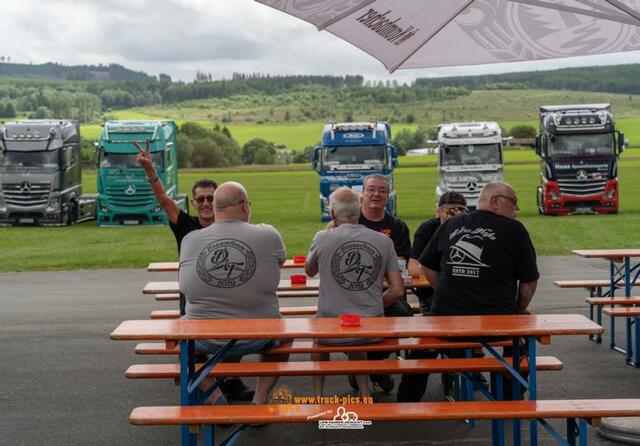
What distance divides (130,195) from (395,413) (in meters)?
26.5

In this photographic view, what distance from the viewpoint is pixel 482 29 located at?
764 centimetres

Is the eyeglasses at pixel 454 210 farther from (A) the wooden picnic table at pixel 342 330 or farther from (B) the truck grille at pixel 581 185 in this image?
(B) the truck grille at pixel 581 185

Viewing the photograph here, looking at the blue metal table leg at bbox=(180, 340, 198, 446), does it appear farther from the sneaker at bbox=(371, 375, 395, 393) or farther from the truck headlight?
the truck headlight

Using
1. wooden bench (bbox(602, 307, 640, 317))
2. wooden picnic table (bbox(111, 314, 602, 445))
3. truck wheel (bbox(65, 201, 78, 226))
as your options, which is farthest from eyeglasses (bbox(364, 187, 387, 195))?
truck wheel (bbox(65, 201, 78, 226))

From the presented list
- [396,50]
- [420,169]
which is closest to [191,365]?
[396,50]

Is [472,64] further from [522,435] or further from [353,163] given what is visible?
[353,163]

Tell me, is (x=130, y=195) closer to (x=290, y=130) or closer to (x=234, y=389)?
(x=234, y=389)

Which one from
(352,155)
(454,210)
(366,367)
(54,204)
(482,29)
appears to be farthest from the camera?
(54,204)

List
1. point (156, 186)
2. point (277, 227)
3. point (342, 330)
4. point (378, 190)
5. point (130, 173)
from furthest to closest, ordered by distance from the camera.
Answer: point (130, 173) → point (277, 227) → point (378, 190) → point (156, 186) → point (342, 330)

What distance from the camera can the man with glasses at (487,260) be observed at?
657 cm

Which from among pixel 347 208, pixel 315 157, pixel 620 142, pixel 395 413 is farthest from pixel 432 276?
pixel 620 142

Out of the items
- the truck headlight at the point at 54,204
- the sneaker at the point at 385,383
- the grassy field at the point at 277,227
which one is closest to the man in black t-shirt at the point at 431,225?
the sneaker at the point at 385,383

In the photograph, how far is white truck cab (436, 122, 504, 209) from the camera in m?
30.9

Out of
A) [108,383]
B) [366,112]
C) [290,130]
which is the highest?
[366,112]
